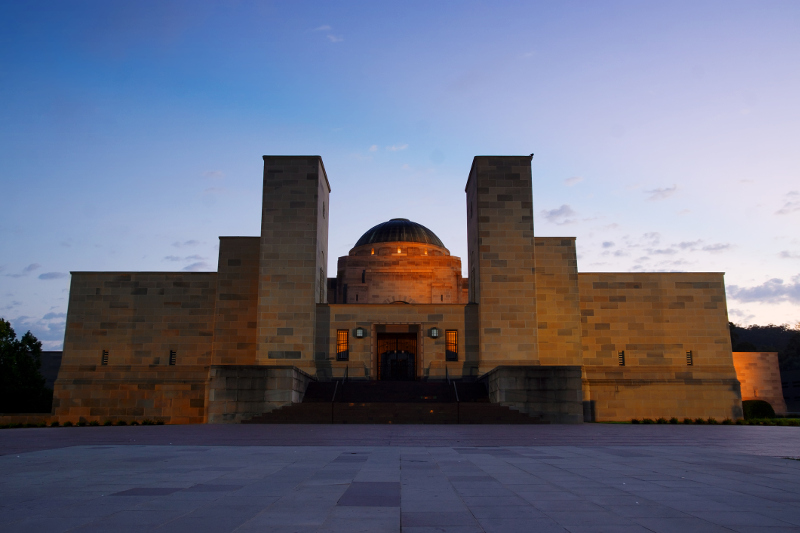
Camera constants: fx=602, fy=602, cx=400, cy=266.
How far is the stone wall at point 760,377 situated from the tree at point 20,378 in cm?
4559

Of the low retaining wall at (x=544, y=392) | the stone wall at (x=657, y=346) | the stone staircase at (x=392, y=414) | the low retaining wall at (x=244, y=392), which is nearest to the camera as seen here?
the stone staircase at (x=392, y=414)

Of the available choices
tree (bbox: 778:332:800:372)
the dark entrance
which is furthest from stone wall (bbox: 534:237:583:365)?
tree (bbox: 778:332:800:372)

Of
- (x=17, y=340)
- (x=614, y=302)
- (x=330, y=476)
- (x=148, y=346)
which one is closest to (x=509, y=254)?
(x=614, y=302)

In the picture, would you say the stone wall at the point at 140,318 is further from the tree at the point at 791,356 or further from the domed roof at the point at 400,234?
the tree at the point at 791,356

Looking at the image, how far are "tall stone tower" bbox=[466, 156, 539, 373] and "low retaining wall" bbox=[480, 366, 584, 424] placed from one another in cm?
641

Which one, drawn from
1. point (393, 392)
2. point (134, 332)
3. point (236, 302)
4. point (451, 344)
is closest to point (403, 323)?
point (451, 344)

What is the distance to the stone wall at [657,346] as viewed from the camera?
29375mm

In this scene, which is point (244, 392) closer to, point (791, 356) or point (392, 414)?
point (392, 414)

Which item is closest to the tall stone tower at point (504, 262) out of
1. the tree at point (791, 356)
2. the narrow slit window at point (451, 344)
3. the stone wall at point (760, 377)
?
the narrow slit window at point (451, 344)

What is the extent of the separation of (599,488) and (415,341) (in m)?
24.7

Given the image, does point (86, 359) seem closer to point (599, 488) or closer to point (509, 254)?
point (509, 254)

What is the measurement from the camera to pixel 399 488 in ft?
20.6

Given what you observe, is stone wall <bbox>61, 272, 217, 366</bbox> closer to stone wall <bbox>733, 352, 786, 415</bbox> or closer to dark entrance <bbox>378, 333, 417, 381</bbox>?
dark entrance <bbox>378, 333, 417, 381</bbox>

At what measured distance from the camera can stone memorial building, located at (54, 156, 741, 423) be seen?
2869cm
